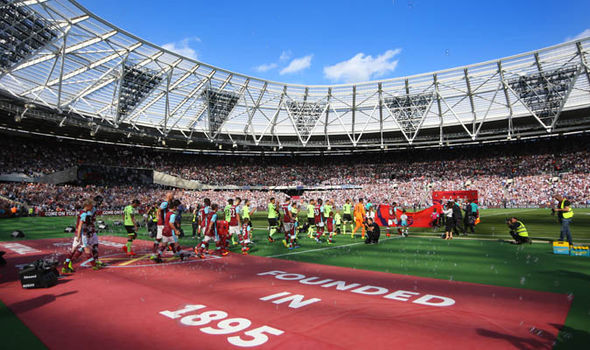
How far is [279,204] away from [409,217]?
8.59 metres

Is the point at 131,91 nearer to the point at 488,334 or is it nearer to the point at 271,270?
the point at 271,270

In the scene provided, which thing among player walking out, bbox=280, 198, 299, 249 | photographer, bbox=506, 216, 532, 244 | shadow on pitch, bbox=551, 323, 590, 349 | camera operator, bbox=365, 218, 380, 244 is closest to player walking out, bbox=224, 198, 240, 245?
player walking out, bbox=280, 198, 299, 249

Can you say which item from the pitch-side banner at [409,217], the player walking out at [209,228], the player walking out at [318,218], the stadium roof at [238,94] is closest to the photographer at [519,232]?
the pitch-side banner at [409,217]

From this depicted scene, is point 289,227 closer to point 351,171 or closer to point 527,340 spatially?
point 527,340

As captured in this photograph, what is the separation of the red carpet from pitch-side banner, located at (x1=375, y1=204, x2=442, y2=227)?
11227mm

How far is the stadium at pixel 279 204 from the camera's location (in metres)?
5.37

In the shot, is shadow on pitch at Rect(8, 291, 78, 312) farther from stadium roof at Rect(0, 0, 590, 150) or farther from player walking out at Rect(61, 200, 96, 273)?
stadium roof at Rect(0, 0, 590, 150)

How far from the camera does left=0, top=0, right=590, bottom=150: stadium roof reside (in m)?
26.7

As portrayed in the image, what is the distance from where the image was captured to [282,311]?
5703 millimetres

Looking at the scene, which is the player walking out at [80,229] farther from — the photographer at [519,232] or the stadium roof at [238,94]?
the stadium roof at [238,94]

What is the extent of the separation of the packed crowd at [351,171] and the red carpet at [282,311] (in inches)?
1487

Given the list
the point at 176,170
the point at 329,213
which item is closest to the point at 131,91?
the point at 176,170

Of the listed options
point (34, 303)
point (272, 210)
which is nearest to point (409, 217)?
point (272, 210)

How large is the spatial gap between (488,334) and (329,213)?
11.3m
